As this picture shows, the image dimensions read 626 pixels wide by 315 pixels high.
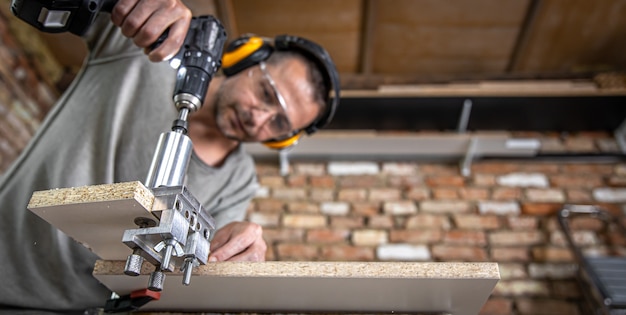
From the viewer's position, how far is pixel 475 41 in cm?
252

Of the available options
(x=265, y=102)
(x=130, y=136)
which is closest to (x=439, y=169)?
(x=265, y=102)

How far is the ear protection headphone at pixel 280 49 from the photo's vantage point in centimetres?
136

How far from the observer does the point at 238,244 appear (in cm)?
81

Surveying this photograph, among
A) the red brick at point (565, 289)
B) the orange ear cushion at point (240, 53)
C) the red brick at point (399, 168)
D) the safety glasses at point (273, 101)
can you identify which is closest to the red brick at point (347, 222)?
the red brick at point (399, 168)

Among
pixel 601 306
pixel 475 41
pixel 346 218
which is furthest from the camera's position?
pixel 475 41

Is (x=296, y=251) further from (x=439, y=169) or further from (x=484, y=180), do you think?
(x=484, y=180)

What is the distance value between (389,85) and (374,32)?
276 mm

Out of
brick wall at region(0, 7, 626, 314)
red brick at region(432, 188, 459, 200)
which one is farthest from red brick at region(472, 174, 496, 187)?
red brick at region(432, 188, 459, 200)

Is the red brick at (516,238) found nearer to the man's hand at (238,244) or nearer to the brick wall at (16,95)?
the man's hand at (238,244)

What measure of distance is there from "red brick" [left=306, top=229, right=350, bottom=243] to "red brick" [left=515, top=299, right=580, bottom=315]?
0.77 m

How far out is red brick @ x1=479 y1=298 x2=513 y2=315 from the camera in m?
2.06

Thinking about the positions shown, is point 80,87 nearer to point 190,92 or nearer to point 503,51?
point 190,92

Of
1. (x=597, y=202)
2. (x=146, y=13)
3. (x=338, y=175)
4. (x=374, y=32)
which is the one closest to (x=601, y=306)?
(x=597, y=202)

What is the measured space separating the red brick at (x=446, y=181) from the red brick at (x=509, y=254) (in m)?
0.38
